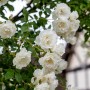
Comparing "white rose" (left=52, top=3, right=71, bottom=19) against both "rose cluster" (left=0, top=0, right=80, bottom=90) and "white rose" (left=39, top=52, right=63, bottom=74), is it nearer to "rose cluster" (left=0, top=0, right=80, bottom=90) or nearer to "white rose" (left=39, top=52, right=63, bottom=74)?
"rose cluster" (left=0, top=0, right=80, bottom=90)

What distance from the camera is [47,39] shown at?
1.23 meters

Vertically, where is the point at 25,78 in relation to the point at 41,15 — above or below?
below

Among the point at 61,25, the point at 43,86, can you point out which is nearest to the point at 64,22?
the point at 61,25

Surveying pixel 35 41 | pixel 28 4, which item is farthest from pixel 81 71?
pixel 35 41

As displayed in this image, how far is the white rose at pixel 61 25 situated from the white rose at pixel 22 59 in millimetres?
134

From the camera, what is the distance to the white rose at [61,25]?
1.26m

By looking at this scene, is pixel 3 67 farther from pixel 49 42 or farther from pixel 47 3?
pixel 47 3

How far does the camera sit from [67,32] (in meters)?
1.30

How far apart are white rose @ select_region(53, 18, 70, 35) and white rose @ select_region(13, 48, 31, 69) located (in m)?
0.13

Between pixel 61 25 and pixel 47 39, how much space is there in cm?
8

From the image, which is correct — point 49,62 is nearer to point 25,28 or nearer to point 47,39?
point 47,39

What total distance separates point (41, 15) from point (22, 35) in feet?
0.85

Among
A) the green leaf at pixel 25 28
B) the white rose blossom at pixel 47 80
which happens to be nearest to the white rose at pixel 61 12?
the green leaf at pixel 25 28

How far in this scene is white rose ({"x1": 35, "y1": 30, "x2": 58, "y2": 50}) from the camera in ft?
3.96
